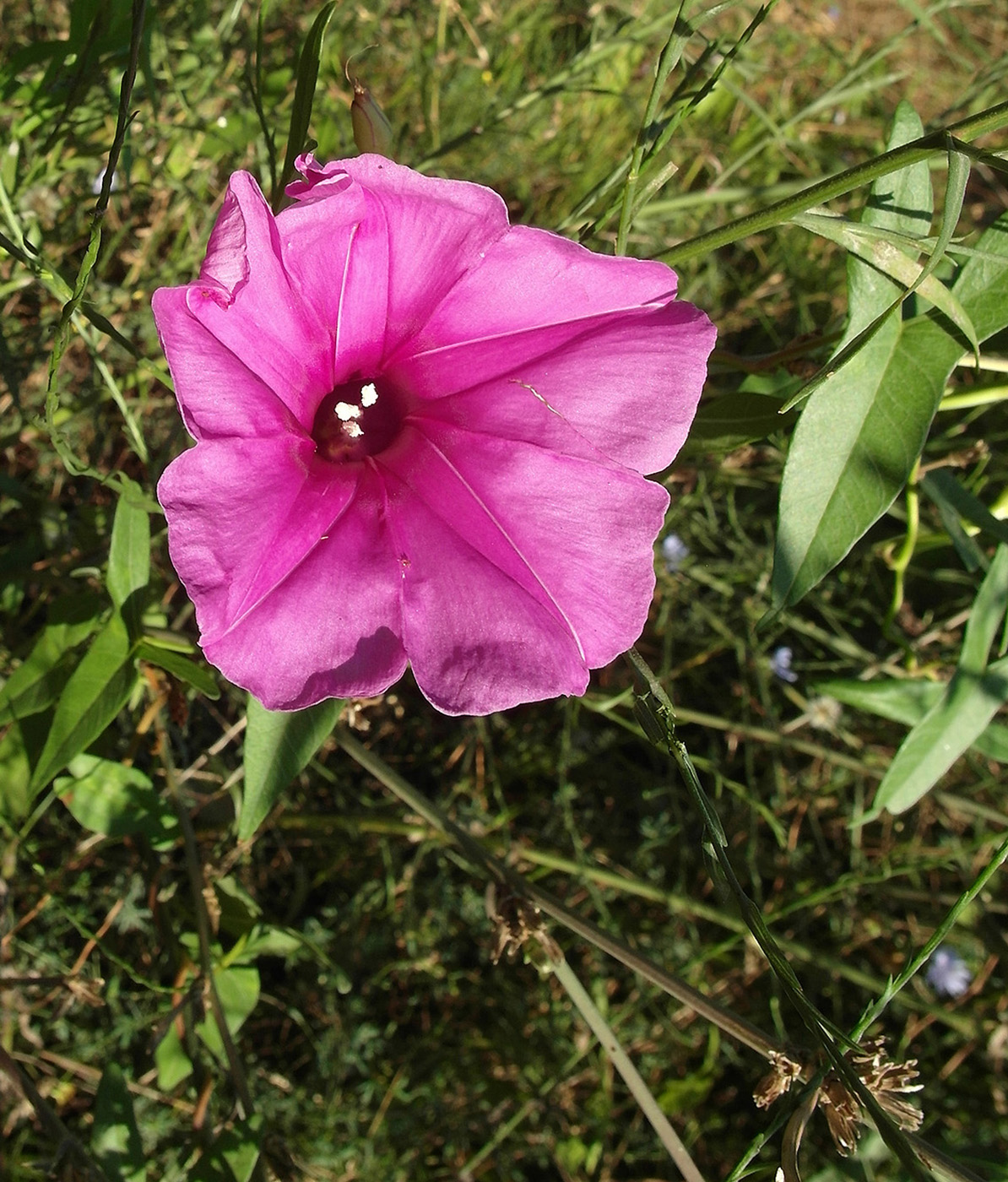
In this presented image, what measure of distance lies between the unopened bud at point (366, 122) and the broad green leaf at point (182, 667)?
2.43 feet

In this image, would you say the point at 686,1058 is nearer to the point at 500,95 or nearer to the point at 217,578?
the point at 217,578

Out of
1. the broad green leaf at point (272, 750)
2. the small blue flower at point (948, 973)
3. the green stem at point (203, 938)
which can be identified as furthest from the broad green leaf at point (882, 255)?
the small blue flower at point (948, 973)

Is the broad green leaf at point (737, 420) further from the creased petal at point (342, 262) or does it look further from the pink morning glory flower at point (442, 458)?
the creased petal at point (342, 262)

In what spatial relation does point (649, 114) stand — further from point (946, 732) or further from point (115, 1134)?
point (115, 1134)

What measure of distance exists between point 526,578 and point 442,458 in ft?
0.85

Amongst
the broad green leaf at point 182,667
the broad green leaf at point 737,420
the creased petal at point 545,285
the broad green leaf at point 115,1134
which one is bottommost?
the broad green leaf at point 115,1134

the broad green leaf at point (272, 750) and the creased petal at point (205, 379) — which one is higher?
the creased petal at point (205, 379)

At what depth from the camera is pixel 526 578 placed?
4.61 ft

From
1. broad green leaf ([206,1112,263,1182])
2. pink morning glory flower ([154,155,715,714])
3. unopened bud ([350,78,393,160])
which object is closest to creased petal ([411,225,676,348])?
pink morning glory flower ([154,155,715,714])

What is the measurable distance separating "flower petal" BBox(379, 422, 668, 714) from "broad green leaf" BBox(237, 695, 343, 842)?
224 mm

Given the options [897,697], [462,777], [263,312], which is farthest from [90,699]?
[897,697]

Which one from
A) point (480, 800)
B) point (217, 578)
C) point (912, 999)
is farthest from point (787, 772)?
point (217, 578)

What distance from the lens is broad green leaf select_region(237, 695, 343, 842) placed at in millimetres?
1470

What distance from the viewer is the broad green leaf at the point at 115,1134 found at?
5.69 ft
